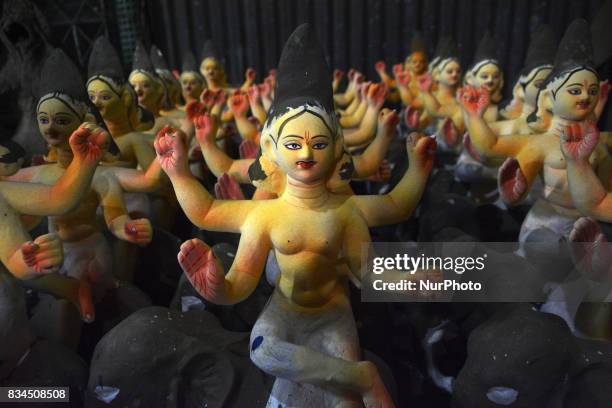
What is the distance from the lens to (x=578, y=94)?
53.7 inches

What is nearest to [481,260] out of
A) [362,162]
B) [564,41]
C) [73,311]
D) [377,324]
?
[377,324]

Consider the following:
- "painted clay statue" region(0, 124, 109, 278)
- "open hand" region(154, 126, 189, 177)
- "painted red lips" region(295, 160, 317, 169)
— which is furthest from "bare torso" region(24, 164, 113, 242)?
"painted red lips" region(295, 160, 317, 169)

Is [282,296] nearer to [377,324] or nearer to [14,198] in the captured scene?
[377,324]

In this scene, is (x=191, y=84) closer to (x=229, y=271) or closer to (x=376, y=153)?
(x=376, y=153)

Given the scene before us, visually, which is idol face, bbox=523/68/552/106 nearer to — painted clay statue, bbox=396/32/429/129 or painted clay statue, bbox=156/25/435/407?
painted clay statue, bbox=396/32/429/129

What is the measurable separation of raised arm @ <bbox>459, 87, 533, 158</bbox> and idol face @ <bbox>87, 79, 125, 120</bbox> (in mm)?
1191

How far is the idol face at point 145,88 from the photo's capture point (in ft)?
7.79

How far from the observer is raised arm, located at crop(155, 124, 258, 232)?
3.57 feet

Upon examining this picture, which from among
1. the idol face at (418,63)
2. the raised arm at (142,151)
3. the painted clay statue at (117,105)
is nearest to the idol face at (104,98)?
the painted clay statue at (117,105)

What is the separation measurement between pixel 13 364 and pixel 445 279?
104 centimetres

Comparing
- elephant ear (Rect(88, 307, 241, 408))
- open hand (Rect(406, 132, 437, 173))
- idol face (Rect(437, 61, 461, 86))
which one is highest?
open hand (Rect(406, 132, 437, 173))

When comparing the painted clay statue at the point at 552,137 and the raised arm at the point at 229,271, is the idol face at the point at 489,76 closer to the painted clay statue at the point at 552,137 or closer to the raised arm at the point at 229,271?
the painted clay statue at the point at 552,137

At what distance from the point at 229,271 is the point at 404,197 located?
44 cm

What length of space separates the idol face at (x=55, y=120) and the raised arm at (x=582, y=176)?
50.8 inches
